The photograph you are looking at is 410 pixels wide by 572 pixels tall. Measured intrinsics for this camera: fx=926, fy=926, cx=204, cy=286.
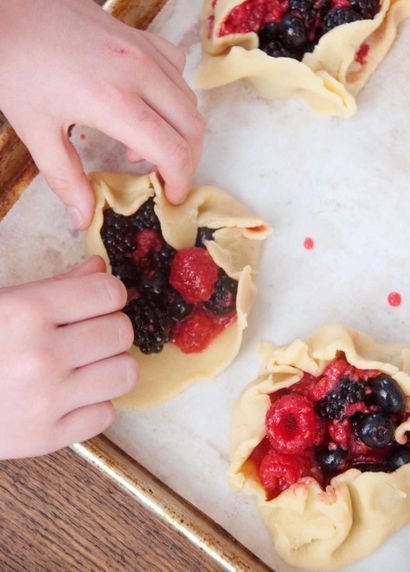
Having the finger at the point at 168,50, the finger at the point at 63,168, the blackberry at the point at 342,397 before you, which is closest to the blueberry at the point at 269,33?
the finger at the point at 168,50

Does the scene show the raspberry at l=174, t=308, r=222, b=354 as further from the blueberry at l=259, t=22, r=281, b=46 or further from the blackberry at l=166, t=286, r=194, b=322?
the blueberry at l=259, t=22, r=281, b=46

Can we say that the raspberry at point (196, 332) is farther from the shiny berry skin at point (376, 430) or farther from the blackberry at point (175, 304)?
the shiny berry skin at point (376, 430)

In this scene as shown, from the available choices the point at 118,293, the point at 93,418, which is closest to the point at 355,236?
the point at 118,293

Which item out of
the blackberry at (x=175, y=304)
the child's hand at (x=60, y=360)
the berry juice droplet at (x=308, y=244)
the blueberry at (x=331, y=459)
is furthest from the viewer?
the berry juice droplet at (x=308, y=244)

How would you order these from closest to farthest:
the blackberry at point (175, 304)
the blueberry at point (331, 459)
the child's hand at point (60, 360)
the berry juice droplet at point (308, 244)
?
the child's hand at point (60, 360) → the blueberry at point (331, 459) → the blackberry at point (175, 304) → the berry juice droplet at point (308, 244)

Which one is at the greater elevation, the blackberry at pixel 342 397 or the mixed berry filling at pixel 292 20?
the mixed berry filling at pixel 292 20

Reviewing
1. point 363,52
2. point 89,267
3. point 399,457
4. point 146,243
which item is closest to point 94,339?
point 89,267

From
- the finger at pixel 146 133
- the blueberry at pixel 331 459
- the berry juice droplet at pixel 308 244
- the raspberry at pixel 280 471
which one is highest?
the finger at pixel 146 133

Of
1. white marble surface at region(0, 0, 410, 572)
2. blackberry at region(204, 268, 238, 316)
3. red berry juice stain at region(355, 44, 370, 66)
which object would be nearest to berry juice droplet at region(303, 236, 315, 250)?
white marble surface at region(0, 0, 410, 572)

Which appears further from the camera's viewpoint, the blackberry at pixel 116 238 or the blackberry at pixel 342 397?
the blackberry at pixel 116 238
